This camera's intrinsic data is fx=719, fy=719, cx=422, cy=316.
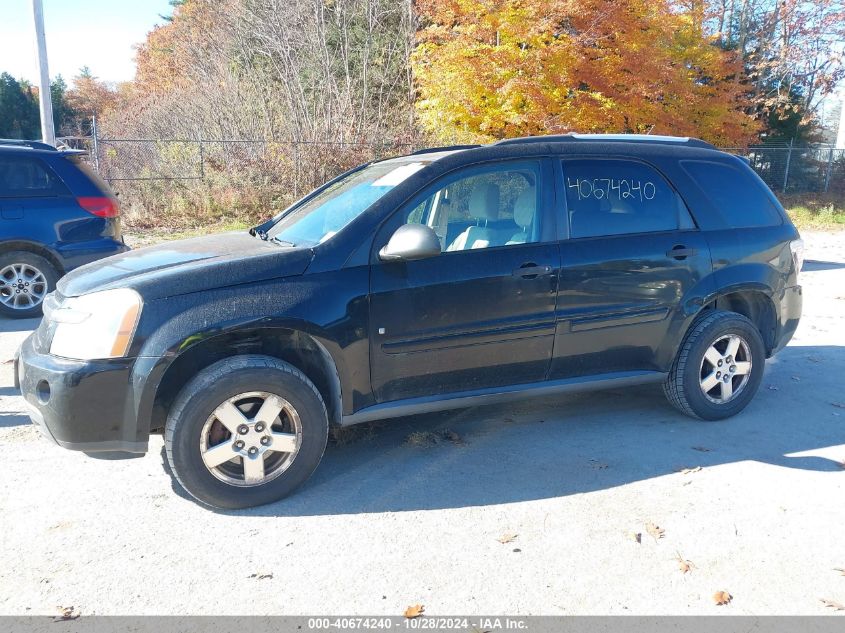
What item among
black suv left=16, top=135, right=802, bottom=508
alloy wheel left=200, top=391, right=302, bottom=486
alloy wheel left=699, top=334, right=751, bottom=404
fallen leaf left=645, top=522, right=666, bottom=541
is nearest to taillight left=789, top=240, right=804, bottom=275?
black suv left=16, top=135, right=802, bottom=508

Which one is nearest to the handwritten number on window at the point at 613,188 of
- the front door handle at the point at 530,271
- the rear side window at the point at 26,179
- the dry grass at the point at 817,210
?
the front door handle at the point at 530,271

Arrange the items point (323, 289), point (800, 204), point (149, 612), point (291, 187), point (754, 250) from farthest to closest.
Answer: point (800, 204)
point (291, 187)
point (754, 250)
point (323, 289)
point (149, 612)

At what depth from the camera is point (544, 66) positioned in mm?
13961

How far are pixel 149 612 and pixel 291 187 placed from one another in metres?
15.8

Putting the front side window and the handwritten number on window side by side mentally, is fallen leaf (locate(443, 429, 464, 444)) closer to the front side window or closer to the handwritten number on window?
the front side window

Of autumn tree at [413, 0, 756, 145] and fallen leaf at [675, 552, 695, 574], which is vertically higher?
autumn tree at [413, 0, 756, 145]

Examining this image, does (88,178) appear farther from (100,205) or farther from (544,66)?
(544,66)

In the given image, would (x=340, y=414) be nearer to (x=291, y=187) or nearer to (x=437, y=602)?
(x=437, y=602)

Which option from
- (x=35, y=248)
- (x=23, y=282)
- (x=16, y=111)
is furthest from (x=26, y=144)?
(x=16, y=111)

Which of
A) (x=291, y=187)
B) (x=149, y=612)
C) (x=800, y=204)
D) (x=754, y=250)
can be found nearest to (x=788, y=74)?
(x=800, y=204)

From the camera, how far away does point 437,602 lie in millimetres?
2963

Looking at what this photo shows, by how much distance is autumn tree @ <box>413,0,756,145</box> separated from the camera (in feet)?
45.4

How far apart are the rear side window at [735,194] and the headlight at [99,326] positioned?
3.70 metres

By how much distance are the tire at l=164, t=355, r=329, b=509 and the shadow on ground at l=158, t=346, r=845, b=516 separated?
17 cm
